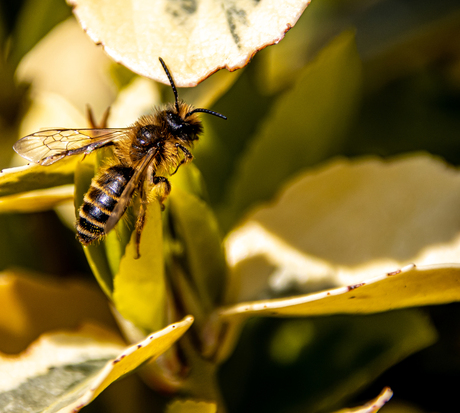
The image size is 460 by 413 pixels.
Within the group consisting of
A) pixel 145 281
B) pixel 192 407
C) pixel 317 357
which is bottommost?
pixel 317 357

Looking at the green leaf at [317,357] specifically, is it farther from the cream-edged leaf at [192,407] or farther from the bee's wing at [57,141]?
the bee's wing at [57,141]

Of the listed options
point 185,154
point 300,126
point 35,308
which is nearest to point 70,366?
point 35,308

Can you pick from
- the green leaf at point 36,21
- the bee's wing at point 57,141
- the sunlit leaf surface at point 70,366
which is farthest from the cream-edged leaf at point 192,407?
the green leaf at point 36,21

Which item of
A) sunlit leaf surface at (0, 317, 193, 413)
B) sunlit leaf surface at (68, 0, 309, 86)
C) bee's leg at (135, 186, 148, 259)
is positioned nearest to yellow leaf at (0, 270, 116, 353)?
sunlit leaf surface at (0, 317, 193, 413)

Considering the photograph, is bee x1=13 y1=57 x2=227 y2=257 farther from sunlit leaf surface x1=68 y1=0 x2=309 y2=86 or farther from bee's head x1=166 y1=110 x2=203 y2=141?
sunlit leaf surface x1=68 y1=0 x2=309 y2=86

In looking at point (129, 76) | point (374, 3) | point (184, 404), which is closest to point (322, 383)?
point (184, 404)

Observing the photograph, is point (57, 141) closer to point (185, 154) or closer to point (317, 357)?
point (185, 154)

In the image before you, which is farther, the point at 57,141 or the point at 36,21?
the point at 36,21

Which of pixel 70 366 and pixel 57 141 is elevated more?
pixel 57 141

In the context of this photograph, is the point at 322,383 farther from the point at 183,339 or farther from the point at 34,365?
the point at 34,365

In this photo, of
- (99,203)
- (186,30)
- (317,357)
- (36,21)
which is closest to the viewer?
(186,30)
